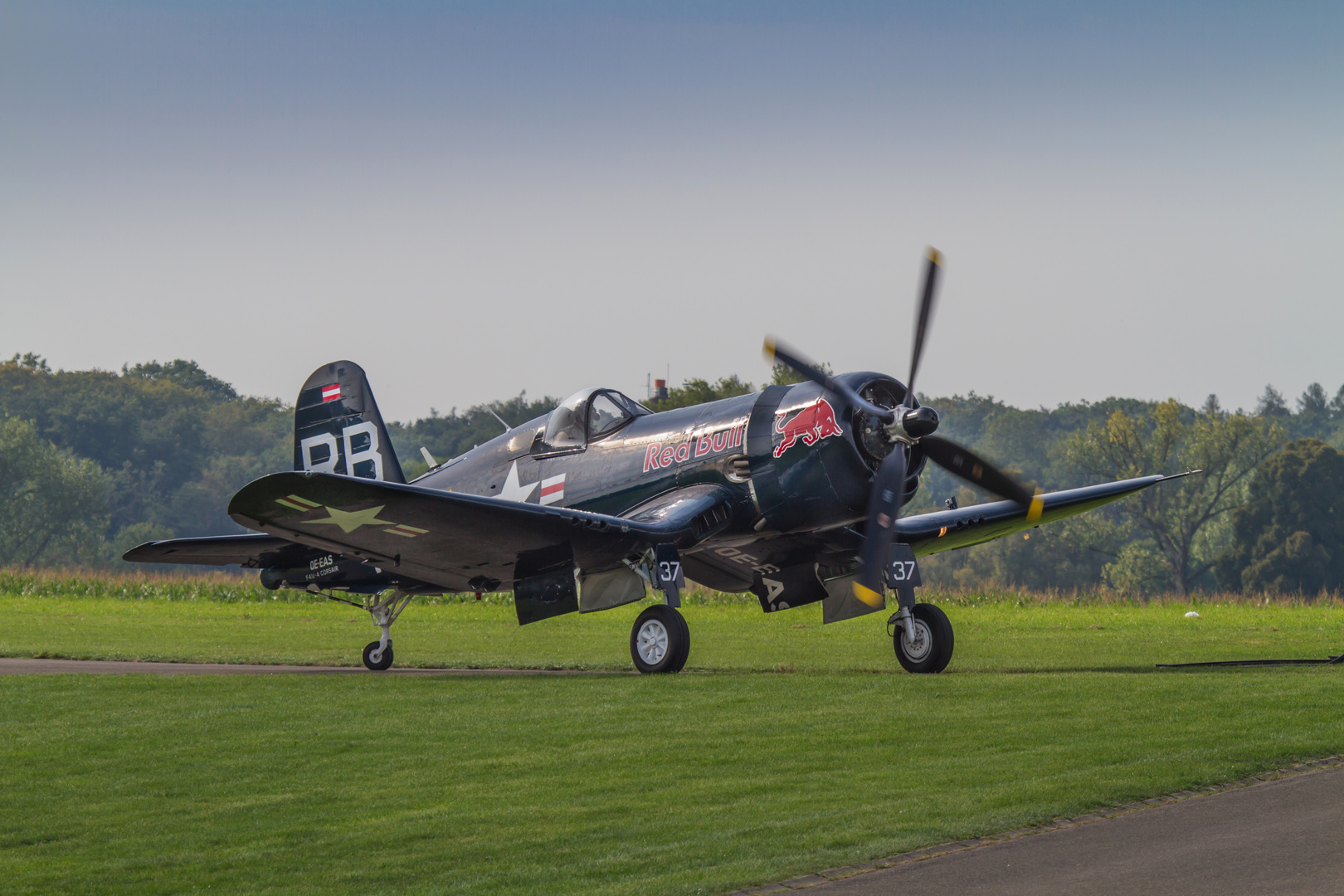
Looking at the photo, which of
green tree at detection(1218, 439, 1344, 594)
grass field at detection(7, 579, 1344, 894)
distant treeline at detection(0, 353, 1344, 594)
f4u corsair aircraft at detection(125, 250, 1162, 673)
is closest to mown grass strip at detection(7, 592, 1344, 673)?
grass field at detection(7, 579, 1344, 894)

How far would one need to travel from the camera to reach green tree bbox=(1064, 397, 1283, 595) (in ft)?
306

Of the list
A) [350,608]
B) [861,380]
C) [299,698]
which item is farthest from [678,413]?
[350,608]

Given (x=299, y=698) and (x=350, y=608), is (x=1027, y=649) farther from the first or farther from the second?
(x=350, y=608)

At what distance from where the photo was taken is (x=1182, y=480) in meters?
94.9

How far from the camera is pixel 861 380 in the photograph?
1631 cm

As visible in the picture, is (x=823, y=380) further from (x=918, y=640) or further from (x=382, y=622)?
(x=382, y=622)

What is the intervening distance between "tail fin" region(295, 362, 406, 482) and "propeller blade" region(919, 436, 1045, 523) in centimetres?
976

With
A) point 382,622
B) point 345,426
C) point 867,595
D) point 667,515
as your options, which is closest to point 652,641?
point 667,515

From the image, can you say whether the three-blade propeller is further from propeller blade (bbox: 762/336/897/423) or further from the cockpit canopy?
the cockpit canopy

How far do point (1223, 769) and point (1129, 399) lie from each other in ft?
475

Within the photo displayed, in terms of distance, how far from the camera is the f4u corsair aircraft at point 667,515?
52.1ft

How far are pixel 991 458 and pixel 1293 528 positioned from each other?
77.5 ft

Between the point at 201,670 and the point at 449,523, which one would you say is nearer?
the point at 449,523

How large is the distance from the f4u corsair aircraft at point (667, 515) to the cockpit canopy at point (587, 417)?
27mm
